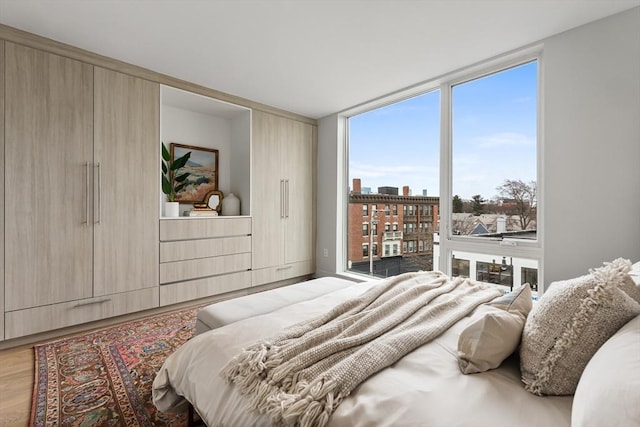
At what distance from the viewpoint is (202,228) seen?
11.3 ft

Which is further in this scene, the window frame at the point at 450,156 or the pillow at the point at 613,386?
the window frame at the point at 450,156

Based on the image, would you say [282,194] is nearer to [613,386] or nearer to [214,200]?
[214,200]

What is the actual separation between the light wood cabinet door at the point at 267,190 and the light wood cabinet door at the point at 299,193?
12 centimetres

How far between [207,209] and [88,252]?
1.29m

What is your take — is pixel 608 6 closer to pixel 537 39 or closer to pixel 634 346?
pixel 537 39

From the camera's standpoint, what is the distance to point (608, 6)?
207 cm

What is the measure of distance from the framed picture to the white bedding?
2.66 meters

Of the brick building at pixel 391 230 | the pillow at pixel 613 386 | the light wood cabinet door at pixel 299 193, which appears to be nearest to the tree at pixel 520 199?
the brick building at pixel 391 230

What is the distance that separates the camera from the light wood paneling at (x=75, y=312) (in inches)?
94.6

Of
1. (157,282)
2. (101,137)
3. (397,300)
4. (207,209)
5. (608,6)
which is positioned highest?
(608,6)

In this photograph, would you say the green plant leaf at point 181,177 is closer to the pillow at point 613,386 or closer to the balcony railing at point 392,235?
the balcony railing at point 392,235

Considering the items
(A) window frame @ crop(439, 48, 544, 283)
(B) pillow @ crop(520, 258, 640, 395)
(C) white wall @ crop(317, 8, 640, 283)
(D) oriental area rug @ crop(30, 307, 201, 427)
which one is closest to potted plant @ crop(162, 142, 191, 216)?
(D) oriental area rug @ crop(30, 307, 201, 427)

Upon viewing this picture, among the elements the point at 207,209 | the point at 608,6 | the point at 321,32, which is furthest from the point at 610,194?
the point at 207,209

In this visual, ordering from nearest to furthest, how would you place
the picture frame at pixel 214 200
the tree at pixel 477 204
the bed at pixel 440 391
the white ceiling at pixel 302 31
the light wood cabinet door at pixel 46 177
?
1. the bed at pixel 440 391
2. the white ceiling at pixel 302 31
3. the light wood cabinet door at pixel 46 177
4. the tree at pixel 477 204
5. the picture frame at pixel 214 200
